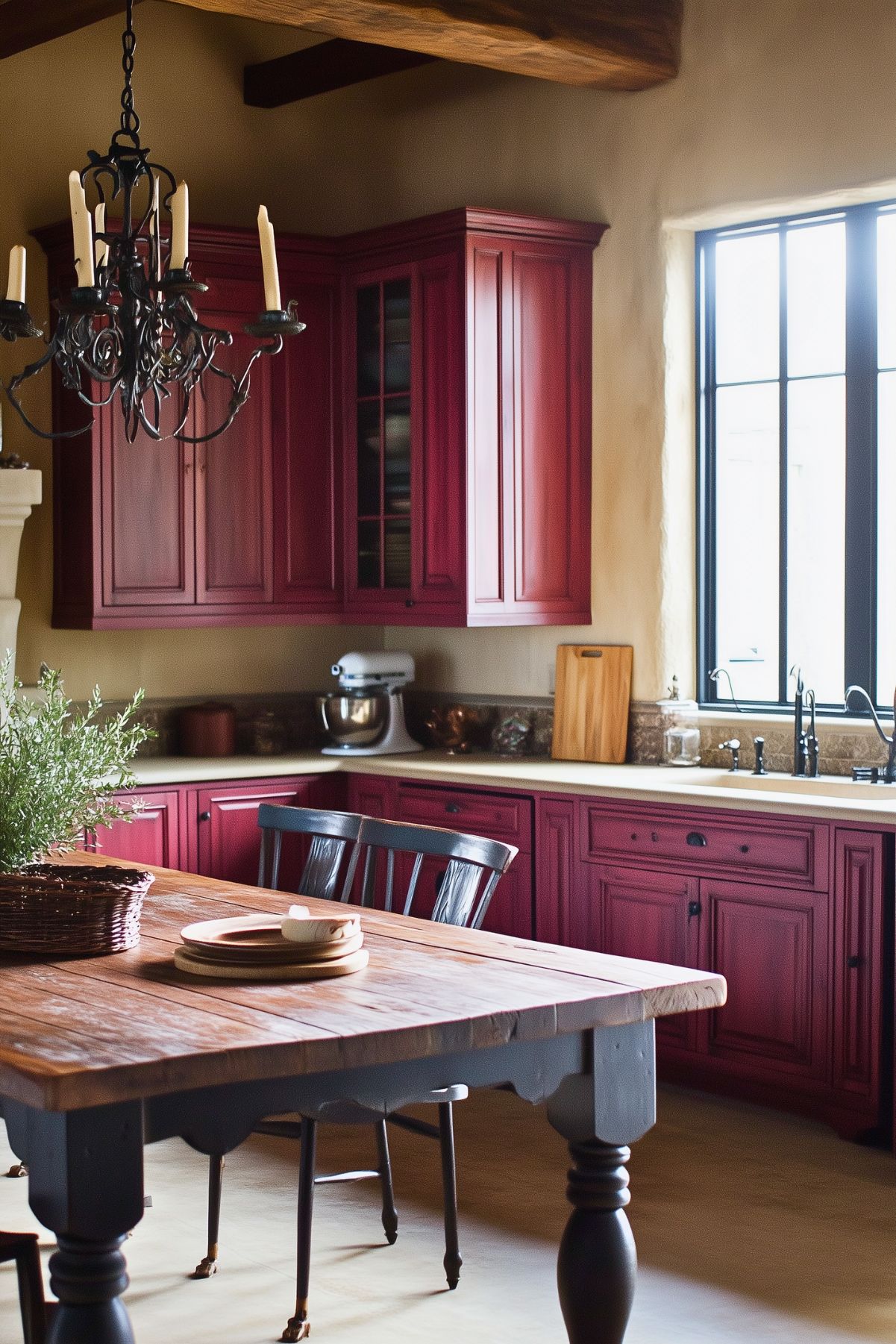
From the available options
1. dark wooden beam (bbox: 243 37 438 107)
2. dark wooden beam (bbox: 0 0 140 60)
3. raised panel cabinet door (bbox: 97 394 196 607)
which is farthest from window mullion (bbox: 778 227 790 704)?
dark wooden beam (bbox: 0 0 140 60)

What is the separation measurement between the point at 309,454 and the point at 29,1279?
3.94 metres

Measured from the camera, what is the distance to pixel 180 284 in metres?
2.99

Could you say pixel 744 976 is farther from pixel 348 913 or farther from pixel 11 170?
pixel 11 170

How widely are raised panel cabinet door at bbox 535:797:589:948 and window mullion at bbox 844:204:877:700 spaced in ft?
3.24

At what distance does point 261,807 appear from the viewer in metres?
3.93

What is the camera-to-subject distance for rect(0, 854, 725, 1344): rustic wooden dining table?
7.02 ft

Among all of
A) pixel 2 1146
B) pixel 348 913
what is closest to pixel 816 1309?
pixel 348 913

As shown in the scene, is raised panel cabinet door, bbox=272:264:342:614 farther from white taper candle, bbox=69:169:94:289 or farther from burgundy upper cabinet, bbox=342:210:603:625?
white taper candle, bbox=69:169:94:289

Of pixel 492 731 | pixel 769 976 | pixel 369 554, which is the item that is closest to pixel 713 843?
pixel 769 976

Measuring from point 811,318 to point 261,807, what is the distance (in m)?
2.54

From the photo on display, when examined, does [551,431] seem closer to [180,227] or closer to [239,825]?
[239,825]

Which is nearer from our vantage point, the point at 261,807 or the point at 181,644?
the point at 261,807

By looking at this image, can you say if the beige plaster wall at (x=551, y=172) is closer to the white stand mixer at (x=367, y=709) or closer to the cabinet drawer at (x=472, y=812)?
the white stand mixer at (x=367, y=709)

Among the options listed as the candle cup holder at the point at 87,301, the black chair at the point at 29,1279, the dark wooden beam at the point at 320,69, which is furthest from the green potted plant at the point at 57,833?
the dark wooden beam at the point at 320,69
